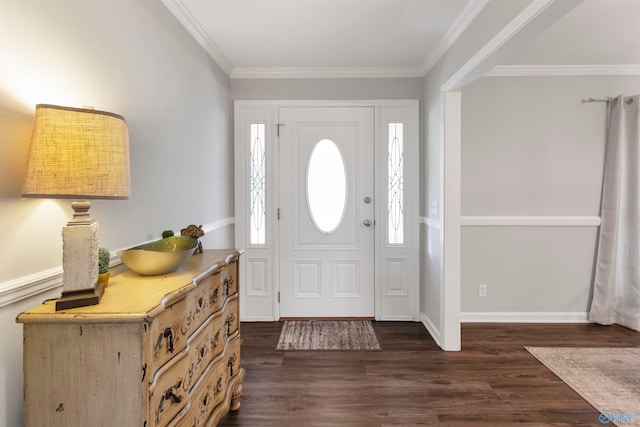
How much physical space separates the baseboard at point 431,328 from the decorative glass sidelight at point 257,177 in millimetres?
1740

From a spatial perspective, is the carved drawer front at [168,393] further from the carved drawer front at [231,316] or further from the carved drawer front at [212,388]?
the carved drawer front at [231,316]

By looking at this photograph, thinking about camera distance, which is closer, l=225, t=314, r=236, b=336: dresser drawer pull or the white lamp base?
the white lamp base

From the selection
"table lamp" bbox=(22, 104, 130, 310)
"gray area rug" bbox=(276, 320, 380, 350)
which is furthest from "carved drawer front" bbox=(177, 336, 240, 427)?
"gray area rug" bbox=(276, 320, 380, 350)

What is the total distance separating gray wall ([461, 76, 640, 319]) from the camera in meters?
3.32

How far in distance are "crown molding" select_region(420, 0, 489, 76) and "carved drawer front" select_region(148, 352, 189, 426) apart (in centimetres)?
249

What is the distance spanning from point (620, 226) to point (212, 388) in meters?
3.75

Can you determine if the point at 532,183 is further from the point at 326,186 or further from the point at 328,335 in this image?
the point at 328,335

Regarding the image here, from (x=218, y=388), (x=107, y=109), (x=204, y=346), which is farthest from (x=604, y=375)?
(x=107, y=109)

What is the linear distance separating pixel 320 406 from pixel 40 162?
1879mm

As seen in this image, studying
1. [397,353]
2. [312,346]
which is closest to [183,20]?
[312,346]

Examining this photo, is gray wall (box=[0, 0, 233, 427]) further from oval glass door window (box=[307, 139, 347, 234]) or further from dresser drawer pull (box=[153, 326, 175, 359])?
oval glass door window (box=[307, 139, 347, 234])

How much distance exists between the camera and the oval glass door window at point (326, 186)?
11.4 ft

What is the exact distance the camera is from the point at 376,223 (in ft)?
11.4

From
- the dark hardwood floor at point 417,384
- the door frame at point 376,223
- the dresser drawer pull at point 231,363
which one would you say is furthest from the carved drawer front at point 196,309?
the door frame at point 376,223
